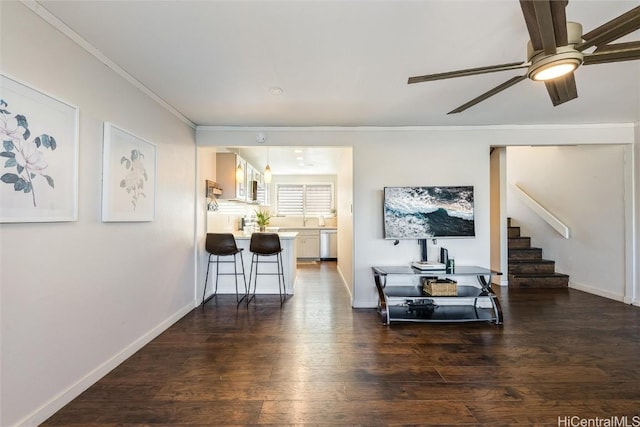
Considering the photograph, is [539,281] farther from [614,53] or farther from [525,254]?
[614,53]

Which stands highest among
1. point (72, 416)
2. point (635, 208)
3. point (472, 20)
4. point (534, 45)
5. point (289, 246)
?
point (472, 20)

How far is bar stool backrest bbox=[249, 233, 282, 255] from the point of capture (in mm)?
3936

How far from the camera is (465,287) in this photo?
365cm

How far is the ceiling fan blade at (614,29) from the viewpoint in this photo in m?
1.20

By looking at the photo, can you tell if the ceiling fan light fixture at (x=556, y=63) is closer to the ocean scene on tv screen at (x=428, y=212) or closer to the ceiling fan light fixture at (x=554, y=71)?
the ceiling fan light fixture at (x=554, y=71)

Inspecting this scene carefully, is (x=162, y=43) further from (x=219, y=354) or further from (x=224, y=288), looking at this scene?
(x=224, y=288)

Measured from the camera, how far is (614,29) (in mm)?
1280

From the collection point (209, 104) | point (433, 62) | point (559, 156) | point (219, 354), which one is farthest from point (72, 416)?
point (559, 156)

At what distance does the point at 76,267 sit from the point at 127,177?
815 mm

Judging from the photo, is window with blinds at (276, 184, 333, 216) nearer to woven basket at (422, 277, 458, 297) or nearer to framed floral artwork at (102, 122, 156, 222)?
woven basket at (422, 277, 458, 297)

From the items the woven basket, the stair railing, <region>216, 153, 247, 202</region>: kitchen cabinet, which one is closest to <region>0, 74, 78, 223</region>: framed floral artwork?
<region>216, 153, 247, 202</region>: kitchen cabinet

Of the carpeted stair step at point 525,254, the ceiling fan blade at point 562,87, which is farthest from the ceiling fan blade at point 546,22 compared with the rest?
the carpeted stair step at point 525,254

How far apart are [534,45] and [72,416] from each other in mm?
3263

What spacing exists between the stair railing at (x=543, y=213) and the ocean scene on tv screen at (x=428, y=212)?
97.1 inches
